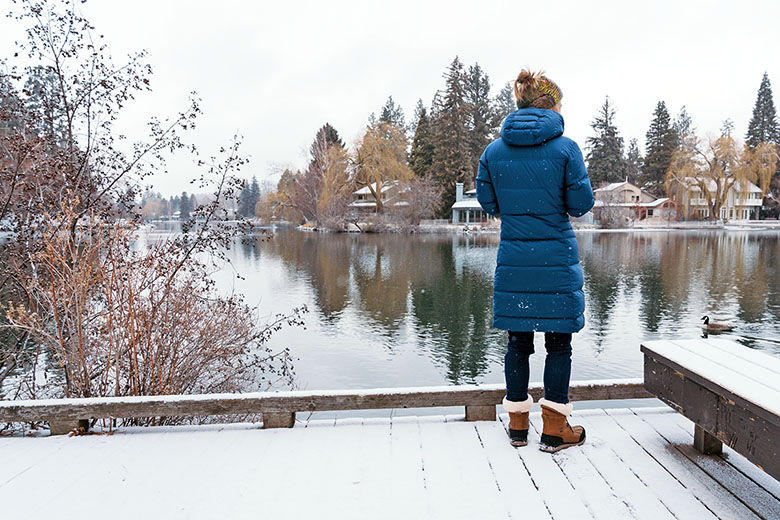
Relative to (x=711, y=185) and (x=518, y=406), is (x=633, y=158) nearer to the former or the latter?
(x=711, y=185)

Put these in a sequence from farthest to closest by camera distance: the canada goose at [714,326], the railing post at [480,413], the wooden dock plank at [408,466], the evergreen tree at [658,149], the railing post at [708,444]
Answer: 1. the evergreen tree at [658,149]
2. the canada goose at [714,326]
3. the railing post at [480,413]
4. the railing post at [708,444]
5. the wooden dock plank at [408,466]

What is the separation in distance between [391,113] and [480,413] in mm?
74042

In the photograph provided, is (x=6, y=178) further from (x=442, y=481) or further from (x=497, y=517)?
(x=497, y=517)

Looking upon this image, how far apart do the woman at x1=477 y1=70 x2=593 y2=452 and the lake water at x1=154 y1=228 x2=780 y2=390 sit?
19.9ft

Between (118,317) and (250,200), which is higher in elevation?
(250,200)

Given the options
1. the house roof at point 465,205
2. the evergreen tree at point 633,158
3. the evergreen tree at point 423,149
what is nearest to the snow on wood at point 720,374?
the house roof at point 465,205

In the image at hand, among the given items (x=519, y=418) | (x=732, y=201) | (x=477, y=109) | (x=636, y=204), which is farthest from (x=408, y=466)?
(x=732, y=201)

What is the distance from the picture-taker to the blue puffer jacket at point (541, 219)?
252 centimetres

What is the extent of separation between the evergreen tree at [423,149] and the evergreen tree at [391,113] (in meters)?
22.4

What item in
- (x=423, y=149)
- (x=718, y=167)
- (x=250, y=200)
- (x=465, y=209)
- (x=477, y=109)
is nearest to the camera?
(x=465, y=209)

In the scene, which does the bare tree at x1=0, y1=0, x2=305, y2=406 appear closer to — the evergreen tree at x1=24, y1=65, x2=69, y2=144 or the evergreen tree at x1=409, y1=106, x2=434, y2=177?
the evergreen tree at x1=24, y1=65, x2=69, y2=144

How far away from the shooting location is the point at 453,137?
154 ft

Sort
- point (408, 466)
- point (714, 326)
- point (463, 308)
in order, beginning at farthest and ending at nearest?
point (463, 308) < point (714, 326) < point (408, 466)

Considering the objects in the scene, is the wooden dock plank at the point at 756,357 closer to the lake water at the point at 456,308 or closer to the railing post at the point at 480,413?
the railing post at the point at 480,413
